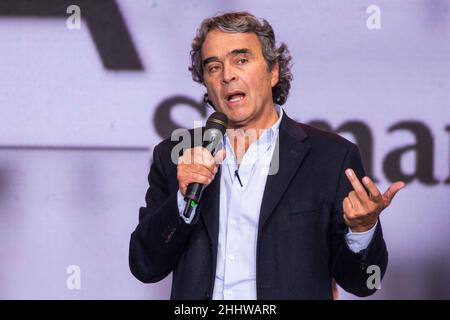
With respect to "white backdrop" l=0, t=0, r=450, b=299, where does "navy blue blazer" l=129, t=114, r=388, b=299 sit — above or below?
below

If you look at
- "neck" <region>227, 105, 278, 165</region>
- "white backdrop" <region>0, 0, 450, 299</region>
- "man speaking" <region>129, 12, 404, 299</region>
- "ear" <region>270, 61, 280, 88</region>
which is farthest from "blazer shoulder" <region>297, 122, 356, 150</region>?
"white backdrop" <region>0, 0, 450, 299</region>

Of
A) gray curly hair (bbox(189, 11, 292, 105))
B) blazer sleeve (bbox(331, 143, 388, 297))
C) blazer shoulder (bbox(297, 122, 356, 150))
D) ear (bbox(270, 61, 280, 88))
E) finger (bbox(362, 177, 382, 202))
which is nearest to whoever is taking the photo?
finger (bbox(362, 177, 382, 202))

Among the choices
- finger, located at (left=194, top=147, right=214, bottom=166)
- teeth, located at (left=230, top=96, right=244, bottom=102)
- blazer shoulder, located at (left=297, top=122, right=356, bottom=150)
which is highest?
teeth, located at (left=230, top=96, right=244, bottom=102)

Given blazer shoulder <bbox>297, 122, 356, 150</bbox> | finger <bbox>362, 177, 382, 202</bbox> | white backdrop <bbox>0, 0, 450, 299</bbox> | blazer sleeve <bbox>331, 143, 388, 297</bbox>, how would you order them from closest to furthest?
finger <bbox>362, 177, 382, 202</bbox>, blazer sleeve <bbox>331, 143, 388, 297</bbox>, blazer shoulder <bbox>297, 122, 356, 150</bbox>, white backdrop <bbox>0, 0, 450, 299</bbox>

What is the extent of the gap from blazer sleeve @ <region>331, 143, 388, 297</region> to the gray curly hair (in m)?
0.45

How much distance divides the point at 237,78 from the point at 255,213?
0.42 meters

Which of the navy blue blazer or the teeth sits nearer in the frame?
the navy blue blazer

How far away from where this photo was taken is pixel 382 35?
3266 millimetres

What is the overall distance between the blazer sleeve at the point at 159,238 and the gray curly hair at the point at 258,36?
1.48 ft

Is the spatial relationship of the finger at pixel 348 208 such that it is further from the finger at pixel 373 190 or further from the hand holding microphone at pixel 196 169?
the hand holding microphone at pixel 196 169

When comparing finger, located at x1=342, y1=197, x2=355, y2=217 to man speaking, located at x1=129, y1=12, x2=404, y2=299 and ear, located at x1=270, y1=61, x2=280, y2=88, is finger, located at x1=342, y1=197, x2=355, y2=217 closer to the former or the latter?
man speaking, located at x1=129, y1=12, x2=404, y2=299

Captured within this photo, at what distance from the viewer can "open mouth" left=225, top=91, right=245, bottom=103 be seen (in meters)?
2.17

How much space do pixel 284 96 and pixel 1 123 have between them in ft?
4.72
